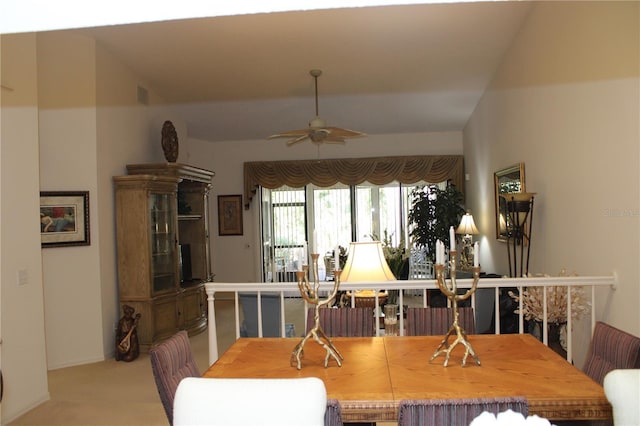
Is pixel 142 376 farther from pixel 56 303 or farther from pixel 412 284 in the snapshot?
pixel 412 284

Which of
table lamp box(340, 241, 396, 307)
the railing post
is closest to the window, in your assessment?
the railing post

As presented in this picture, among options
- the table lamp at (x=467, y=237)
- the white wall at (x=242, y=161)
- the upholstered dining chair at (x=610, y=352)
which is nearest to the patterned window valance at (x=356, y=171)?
the white wall at (x=242, y=161)

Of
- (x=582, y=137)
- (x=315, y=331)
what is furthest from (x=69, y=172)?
(x=582, y=137)

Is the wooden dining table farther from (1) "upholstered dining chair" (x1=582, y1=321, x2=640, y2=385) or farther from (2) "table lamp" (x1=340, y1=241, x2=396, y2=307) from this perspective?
(2) "table lamp" (x1=340, y1=241, x2=396, y2=307)

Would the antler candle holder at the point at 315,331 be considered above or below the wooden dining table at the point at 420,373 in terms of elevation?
above

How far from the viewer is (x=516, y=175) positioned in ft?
16.6

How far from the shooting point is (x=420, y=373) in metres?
1.88

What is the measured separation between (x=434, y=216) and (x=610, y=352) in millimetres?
6115

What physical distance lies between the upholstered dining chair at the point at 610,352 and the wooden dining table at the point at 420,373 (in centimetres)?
14

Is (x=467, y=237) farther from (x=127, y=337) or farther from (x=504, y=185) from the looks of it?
(x=127, y=337)

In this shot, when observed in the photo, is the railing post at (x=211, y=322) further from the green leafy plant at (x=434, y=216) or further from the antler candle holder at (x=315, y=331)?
the green leafy plant at (x=434, y=216)

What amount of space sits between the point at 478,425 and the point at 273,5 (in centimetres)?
98

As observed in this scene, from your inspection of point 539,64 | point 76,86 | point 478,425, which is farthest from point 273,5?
point 76,86

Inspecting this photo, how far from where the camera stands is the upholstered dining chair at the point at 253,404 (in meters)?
1.21
